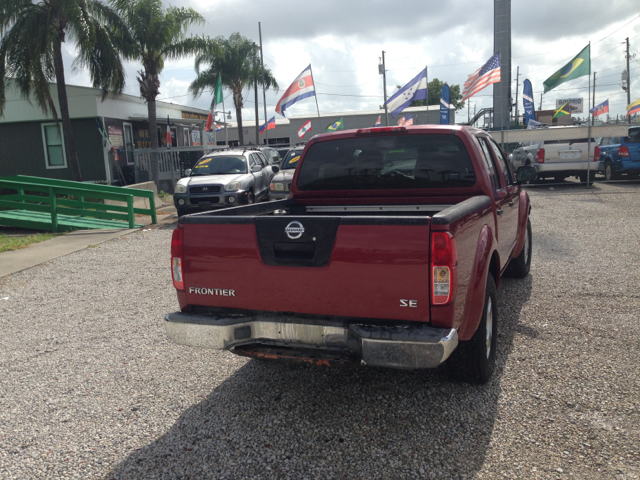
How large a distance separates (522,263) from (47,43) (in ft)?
53.8

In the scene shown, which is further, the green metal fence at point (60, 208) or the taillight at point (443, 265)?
the green metal fence at point (60, 208)

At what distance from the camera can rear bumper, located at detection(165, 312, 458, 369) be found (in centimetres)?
296

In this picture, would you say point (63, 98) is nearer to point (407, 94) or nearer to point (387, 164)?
point (407, 94)

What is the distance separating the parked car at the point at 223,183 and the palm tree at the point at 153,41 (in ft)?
23.5

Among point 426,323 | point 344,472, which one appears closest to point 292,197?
point 426,323

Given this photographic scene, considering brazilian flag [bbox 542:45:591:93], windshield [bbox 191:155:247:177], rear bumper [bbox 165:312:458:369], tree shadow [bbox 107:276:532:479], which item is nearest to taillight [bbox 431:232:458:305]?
rear bumper [bbox 165:312:458:369]

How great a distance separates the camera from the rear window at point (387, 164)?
4496 millimetres

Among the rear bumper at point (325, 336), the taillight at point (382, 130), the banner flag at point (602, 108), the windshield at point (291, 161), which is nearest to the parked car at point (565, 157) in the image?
the windshield at point (291, 161)

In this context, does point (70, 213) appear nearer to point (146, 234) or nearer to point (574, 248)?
point (146, 234)

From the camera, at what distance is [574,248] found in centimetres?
863

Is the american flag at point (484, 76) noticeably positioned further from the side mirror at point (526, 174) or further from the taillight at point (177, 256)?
the taillight at point (177, 256)

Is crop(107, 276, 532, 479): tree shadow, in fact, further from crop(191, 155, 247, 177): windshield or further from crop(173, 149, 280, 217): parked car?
crop(191, 155, 247, 177): windshield

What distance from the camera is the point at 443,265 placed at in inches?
116

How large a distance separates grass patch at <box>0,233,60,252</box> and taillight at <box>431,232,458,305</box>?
989cm
